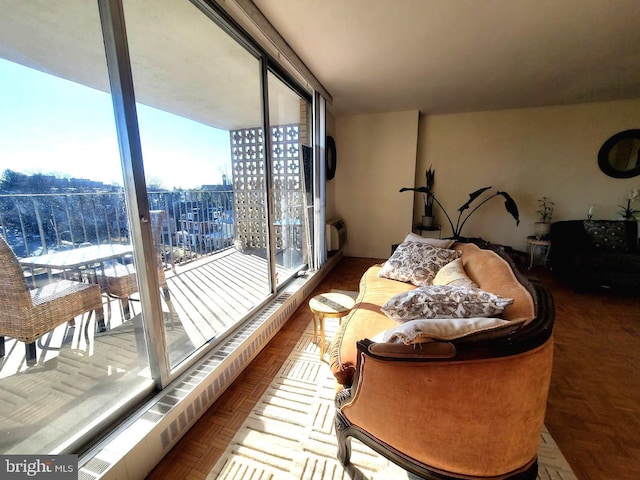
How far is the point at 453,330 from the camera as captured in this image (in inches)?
31.5

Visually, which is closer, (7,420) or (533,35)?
(7,420)

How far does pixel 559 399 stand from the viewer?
1.47m

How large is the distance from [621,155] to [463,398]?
15.6 ft

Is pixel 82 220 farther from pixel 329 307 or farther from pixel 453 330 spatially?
pixel 453 330

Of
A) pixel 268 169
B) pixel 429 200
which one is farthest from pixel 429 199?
pixel 268 169

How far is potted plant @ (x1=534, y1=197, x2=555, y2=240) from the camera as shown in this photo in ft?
11.8

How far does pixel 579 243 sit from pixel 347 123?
3.53 m

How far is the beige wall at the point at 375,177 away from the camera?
12.9 feet

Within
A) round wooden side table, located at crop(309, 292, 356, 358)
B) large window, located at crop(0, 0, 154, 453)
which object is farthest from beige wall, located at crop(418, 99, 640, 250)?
large window, located at crop(0, 0, 154, 453)

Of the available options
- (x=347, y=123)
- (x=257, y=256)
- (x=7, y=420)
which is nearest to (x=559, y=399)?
(x=257, y=256)

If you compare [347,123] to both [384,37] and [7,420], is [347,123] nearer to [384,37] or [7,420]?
[384,37]

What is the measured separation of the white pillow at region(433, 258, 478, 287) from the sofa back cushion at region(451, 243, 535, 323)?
0.06 meters

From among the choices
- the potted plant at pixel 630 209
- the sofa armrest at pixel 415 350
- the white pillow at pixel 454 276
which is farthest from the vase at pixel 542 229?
the sofa armrest at pixel 415 350

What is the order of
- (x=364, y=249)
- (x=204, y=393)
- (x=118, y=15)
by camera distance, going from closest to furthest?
1. (x=118, y=15)
2. (x=204, y=393)
3. (x=364, y=249)
